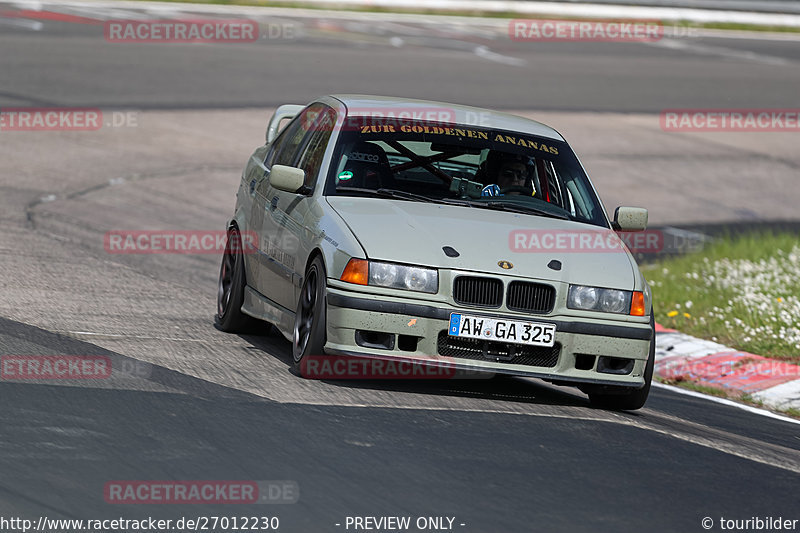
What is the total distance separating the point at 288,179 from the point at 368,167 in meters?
0.52

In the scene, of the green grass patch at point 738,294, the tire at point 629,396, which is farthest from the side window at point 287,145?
the green grass patch at point 738,294

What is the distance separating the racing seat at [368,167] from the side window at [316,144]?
0.21 metres

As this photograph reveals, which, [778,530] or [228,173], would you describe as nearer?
[778,530]

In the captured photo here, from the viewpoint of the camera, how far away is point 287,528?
202 inches

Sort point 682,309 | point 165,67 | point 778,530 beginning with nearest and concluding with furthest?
1. point 778,530
2. point 682,309
3. point 165,67

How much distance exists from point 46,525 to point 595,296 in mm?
3578

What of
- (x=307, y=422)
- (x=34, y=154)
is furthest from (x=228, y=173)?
(x=307, y=422)

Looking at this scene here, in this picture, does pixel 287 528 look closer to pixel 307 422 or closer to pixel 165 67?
pixel 307 422

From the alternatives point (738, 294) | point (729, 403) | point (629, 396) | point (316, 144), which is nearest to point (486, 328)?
point (629, 396)

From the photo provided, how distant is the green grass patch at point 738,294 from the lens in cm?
1120

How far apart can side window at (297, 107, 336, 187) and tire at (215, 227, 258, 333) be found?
88cm

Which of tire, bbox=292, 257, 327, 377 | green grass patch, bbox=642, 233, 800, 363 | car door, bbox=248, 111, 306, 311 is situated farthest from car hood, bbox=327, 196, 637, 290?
green grass patch, bbox=642, 233, 800, 363

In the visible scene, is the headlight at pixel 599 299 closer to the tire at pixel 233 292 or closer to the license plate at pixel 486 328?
the license plate at pixel 486 328

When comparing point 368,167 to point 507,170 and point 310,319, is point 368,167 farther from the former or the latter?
point 310,319
